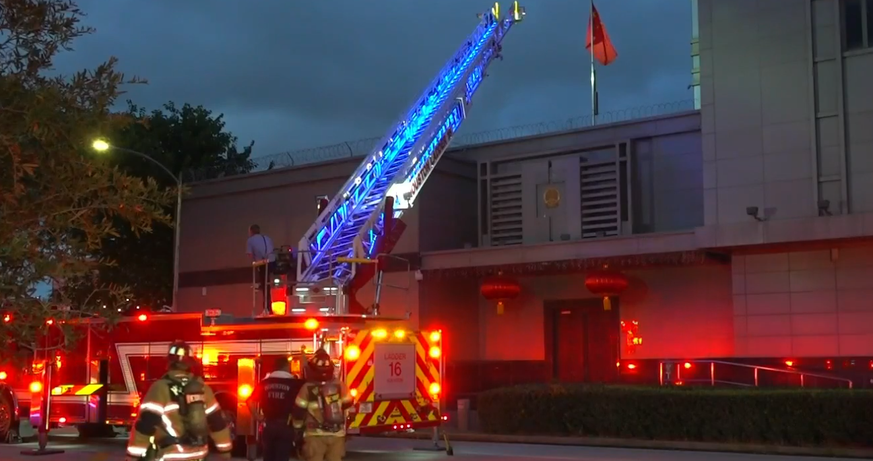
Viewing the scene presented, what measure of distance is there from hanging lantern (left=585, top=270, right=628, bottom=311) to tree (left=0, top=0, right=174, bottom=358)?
57.3 feet

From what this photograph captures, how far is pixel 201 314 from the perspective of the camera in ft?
56.1

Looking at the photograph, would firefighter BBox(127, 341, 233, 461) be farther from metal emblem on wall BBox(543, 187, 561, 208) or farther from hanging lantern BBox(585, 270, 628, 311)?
metal emblem on wall BBox(543, 187, 561, 208)

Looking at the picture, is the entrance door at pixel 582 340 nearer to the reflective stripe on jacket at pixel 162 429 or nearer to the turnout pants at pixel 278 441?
the turnout pants at pixel 278 441

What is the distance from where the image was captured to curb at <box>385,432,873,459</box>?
57.3 feet

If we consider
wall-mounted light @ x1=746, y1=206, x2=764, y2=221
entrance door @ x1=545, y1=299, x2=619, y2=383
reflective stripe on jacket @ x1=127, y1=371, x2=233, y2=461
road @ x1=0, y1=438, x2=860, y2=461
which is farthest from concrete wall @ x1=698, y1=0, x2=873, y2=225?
reflective stripe on jacket @ x1=127, y1=371, x2=233, y2=461

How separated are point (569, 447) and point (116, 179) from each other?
1228 centimetres

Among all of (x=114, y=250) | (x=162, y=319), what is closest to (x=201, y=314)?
(x=162, y=319)

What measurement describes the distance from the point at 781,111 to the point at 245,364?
12.9 metres

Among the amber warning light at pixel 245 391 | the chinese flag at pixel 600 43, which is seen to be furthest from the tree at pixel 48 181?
the chinese flag at pixel 600 43

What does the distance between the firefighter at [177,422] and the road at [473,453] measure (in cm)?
808

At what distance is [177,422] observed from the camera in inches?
340

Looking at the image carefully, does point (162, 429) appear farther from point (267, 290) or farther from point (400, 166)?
point (400, 166)

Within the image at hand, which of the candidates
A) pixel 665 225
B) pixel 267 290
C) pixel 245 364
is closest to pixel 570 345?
pixel 665 225

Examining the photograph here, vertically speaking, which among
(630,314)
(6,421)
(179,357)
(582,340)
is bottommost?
(6,421)
